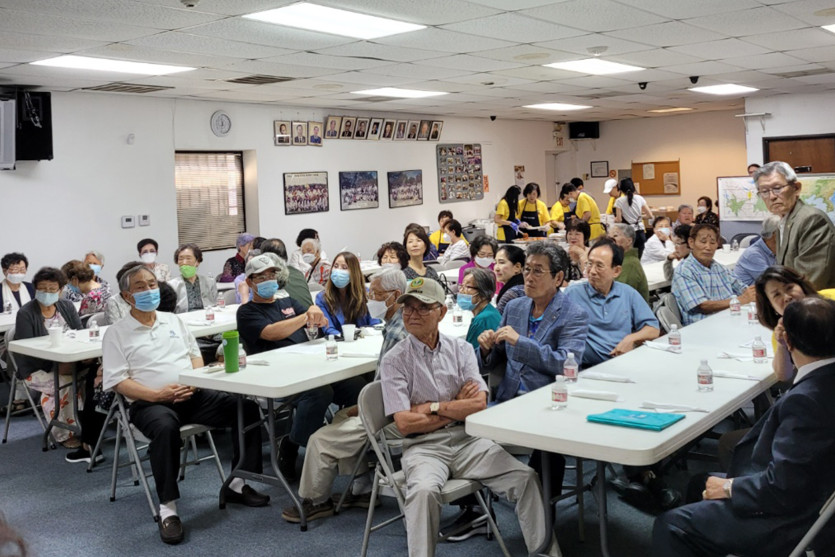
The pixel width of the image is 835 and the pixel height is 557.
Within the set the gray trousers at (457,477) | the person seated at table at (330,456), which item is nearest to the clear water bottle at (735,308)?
the person seated at table at (330,456)

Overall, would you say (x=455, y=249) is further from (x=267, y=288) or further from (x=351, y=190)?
(x=267, y=288)

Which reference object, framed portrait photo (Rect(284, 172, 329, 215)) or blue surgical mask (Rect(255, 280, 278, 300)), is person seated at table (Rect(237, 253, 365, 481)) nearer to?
blue surgical mask (Rect(255, 280, 278, 300))

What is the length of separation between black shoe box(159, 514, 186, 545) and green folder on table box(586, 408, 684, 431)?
7.27ft

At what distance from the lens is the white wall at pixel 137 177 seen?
853 centimetres

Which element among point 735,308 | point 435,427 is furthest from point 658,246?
point 435,427

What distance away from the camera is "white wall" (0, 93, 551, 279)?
8531 millimetres

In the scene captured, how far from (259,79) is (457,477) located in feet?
19.9

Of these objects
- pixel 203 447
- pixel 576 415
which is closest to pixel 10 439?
pixel 203 447

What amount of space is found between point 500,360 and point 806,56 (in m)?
6.76

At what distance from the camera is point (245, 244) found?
902 centimetres

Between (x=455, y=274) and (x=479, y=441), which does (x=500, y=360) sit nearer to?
(x=479, y=441)

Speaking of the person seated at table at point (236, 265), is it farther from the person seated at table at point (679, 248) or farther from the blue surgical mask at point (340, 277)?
the person seated at table at point (679, 248)

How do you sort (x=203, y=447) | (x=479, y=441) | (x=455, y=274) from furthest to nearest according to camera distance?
1. (x=455, y=274)
2. (x=203, y=447)
3. (x=479, y=441)

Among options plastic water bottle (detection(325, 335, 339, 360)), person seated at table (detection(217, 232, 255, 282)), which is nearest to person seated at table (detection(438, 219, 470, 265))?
person seated at table (detection(217, 232, 255, 282))
